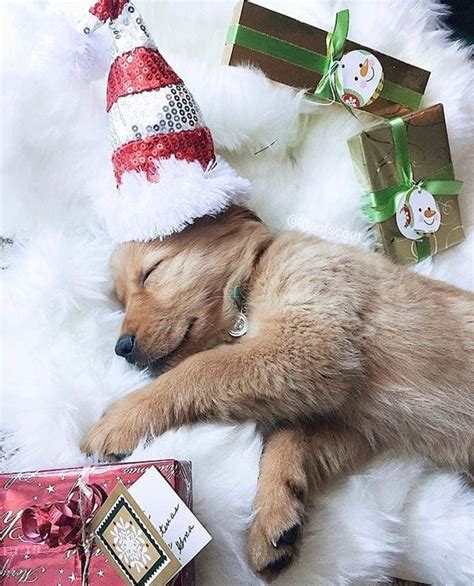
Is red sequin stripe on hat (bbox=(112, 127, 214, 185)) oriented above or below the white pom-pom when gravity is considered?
below

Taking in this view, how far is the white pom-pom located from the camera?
4.80 ft

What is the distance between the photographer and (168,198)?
133cm

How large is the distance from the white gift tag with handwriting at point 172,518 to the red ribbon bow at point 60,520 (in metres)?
0.07

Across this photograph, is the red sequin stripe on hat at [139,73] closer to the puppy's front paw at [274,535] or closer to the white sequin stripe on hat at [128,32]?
the white sequin stripe on hat at [128,32]

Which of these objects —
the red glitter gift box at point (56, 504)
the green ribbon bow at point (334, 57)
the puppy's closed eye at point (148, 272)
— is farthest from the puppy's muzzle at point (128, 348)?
the green ribbon bow at point (334, 57)

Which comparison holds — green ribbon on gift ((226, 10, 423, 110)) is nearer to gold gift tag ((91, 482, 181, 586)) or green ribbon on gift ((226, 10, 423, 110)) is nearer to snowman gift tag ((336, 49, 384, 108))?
snowman gift tag ((336, 49, 384, 108))

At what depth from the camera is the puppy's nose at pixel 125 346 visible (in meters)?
1.35

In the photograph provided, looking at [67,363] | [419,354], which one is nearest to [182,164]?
[67,363]

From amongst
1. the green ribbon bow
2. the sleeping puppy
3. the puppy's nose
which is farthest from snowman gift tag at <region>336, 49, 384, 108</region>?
the puppy's nose

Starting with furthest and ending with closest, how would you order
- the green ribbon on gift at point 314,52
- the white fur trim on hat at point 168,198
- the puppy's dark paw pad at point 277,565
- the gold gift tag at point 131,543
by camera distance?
the green ribbon on gift at point 314,52
the white fur trim on hat at point 168,198
the puppy's dark paw pad at point 277,565
the gold gift tag at point 131,543

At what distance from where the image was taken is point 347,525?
49.8 inches

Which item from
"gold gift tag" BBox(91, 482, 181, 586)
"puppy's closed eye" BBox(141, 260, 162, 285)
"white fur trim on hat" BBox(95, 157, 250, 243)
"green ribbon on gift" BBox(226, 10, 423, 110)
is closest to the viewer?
"gold gift tag" BBox(91, 482, 181, 586)

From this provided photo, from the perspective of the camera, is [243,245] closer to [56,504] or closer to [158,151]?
[158,151]

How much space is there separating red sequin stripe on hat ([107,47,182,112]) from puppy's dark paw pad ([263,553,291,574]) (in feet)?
2.86
